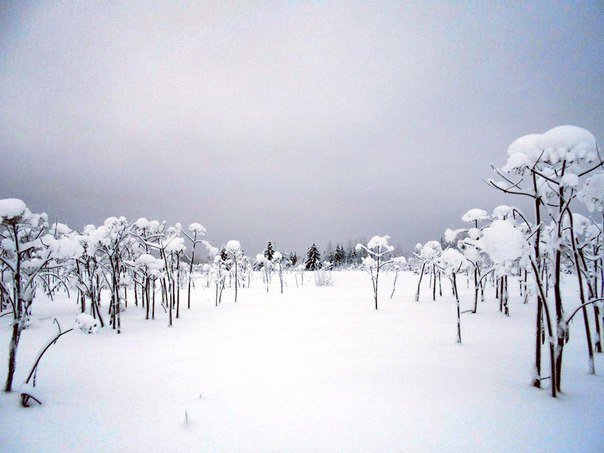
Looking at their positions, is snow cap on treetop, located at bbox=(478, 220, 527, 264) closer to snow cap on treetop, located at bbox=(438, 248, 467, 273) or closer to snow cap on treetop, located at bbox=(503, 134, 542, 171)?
snow cap on treetop, located at bbox=(503, 134, 542, 171)

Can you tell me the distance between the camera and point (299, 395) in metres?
4.25

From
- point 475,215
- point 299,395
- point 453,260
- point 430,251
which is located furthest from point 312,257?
point 299,395

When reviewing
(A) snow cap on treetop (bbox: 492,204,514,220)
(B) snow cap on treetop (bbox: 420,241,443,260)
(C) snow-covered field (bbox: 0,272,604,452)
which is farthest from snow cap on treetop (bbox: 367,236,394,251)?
(C) snow-covered field (bbox: 0,272,604,452)

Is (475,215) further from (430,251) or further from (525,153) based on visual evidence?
(525,153)

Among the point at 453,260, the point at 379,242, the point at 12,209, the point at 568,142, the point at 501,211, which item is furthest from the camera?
the point at 379,242

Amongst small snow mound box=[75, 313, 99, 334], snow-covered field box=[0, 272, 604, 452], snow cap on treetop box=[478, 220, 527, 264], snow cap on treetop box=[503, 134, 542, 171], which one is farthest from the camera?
small snow mound box=[75, 313, 99, 334]

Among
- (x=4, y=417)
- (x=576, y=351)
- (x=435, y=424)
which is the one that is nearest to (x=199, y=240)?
(x=4, y=417)

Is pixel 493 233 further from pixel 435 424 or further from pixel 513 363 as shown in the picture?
pixel 513 363

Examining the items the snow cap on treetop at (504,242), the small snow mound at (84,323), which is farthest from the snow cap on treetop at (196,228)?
the snow cap on treetop at (504,242)

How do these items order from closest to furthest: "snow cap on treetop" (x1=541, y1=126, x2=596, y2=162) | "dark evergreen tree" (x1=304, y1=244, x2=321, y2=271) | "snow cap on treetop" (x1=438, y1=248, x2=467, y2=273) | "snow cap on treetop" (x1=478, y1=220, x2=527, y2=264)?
1. "snow cap on treetop" (x1=541, y1=126, x2=596, y2=162)
2. "snow cap on treetop" (x1=478, y1=220, x2=527, y2=264)
3. "snow cap on treetop" (x1=438, y1=248, x2=467, y2=273)
4. "dark evergreen tree" (x1=304, y1=244, x2=321, y2=271)

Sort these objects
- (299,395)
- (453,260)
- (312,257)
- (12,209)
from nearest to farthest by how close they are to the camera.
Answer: (12,209), (299,395), (453,260), (312,257)

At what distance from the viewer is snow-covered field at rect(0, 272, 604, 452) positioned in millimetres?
3178

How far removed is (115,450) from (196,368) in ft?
8.33

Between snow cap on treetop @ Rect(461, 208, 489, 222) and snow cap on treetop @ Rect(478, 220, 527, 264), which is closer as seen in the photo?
snow cap on treetop @ Rect(478, 220, 527, 264)
